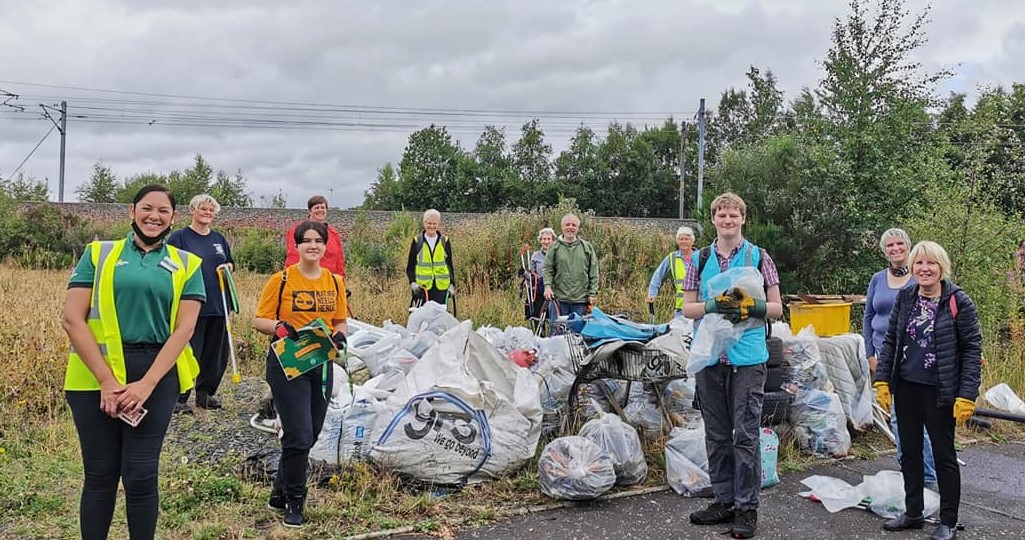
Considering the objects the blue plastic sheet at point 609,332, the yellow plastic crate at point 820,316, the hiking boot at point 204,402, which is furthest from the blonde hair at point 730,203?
the hiking boot at point 204,402

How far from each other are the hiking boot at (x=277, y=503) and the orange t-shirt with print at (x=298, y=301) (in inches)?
37.0

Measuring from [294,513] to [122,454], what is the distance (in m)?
1.12

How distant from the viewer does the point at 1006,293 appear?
905cm

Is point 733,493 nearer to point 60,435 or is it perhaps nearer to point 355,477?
point 355,477

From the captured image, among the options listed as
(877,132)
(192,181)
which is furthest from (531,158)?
(877,132)

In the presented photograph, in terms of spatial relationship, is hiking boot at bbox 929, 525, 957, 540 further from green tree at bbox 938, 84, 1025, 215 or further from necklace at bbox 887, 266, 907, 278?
green tree at bbox 938, 84, 1025, 215

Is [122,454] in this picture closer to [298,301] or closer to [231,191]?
[298,301]

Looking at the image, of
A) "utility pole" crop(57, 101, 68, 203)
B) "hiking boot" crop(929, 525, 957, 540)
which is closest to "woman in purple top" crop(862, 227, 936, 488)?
"hiking boot" crop(929, 525, 957, 540)

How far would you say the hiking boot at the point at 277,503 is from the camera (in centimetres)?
392

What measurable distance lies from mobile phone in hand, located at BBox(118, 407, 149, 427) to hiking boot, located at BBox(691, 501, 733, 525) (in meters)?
2.78

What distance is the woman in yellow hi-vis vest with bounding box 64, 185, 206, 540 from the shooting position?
280cm

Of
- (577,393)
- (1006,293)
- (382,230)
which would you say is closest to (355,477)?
(577,393)

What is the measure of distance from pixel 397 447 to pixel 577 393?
1537mm

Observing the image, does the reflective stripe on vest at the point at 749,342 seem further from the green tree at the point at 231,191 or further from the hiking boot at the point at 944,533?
the green tree at the point at 231,191
